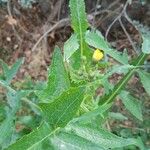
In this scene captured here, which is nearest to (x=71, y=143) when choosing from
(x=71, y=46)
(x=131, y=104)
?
(x=71, y=46)

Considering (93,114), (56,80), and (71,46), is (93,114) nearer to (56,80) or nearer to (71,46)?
(56,80)

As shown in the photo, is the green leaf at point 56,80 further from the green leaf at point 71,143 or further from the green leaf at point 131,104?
the green leaf at point 131,104

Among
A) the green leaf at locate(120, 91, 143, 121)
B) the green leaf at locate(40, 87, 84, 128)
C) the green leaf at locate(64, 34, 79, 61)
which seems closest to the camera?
the green leaf at locate(40, 87, 84, 128)

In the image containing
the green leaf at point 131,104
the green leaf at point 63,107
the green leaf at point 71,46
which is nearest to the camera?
the green leaf at point 63,107

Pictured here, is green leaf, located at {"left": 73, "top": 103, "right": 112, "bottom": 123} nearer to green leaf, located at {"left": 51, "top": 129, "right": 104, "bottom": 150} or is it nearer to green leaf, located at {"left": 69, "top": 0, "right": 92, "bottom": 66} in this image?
green leaf, located at {"left": 51, "top": 129, "right": 104, "bottom": 150}

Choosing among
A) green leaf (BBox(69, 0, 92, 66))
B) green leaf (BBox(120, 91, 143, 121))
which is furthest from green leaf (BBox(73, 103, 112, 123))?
green leaf (BBox(120, 91, 143, 121))

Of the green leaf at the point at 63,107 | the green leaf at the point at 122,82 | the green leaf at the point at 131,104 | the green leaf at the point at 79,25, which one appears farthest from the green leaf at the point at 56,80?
the green leaf at the point at 131,104
